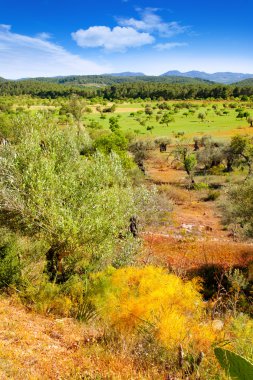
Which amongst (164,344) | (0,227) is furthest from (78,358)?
(0,227)

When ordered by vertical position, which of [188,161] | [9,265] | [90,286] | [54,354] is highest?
[54,354]

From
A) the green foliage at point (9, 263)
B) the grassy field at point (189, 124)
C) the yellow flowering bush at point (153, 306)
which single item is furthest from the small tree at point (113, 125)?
the yellow flowering bush at point (153, 306)

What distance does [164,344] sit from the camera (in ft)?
29.2

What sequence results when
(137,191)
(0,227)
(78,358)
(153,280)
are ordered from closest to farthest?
(78,358), (153,280), (0,227), (137,191)

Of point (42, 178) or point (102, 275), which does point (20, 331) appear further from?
point (42, 178)

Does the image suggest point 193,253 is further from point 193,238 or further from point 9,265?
point 9,265

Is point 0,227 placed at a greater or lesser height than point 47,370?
greater

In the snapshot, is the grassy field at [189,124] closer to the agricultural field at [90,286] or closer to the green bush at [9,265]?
the agricultural field at [90,286]

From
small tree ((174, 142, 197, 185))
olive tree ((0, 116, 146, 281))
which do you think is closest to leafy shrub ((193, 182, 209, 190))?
small tree ((174, 142, 197, 185))

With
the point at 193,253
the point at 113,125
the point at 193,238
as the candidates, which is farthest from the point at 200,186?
the point at 113,125

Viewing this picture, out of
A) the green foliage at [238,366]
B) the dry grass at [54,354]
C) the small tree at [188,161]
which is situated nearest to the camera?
the green foliage at [238,366]

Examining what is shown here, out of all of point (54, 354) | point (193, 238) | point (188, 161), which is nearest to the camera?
point (54, 354)

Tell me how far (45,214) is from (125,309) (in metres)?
5.09

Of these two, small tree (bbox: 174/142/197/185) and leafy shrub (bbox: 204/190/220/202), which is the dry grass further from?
small tree (bbox: 174/142/197/185)
